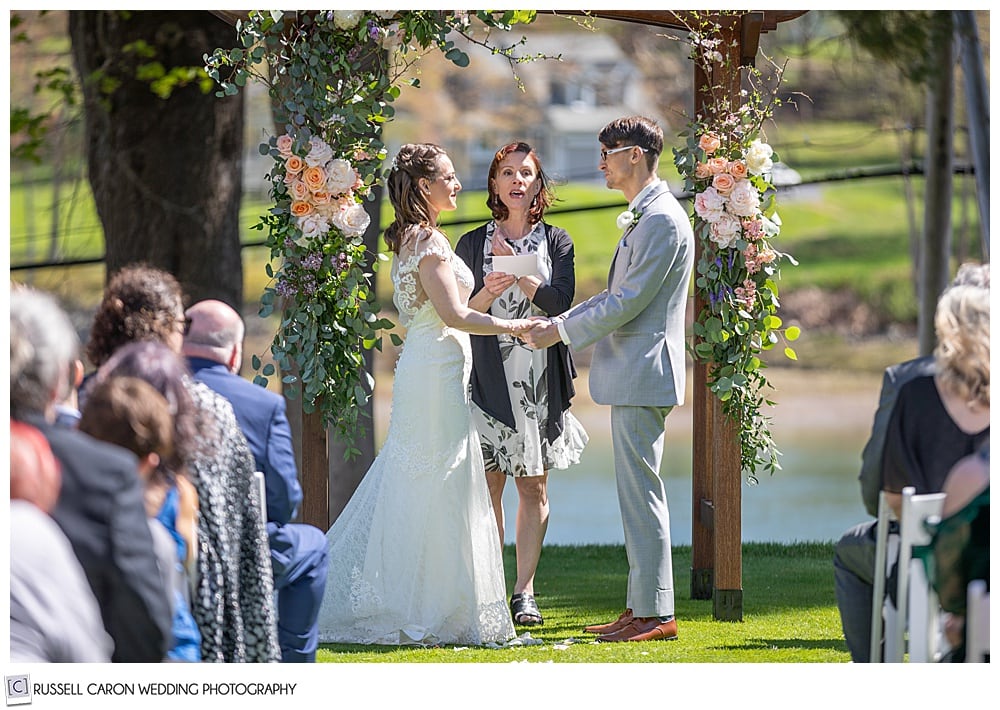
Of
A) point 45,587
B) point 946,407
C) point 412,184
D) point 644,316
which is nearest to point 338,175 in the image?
point 412,184

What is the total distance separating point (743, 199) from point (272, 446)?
196 centimetres

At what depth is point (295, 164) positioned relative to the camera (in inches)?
179

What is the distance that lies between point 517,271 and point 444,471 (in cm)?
75

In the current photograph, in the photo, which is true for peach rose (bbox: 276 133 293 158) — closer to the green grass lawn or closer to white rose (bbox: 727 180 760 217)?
white rose (bbox: 727 180 760 217)

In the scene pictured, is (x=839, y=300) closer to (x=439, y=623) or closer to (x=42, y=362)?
(x=439, y=623)

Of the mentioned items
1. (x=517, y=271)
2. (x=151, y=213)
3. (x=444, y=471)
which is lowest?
(x=444, y=471)

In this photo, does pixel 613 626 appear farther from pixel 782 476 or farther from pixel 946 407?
pixel 782 476

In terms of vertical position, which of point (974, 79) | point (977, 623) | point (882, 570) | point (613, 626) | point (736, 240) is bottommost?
point (613, 626)

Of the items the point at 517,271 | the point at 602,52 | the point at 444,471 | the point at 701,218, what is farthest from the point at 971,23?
the point at 602,52

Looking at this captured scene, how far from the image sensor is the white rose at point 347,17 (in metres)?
4.48

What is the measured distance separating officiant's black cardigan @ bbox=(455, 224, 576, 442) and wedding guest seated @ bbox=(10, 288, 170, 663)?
1.88m

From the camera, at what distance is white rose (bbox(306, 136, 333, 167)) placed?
4531mm

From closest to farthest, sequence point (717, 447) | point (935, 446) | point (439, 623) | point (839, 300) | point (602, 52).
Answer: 1. point (935, 446)
2. point (439, 623)
3. point (717, 447)
4. point (839, 300)
5. point (602, 52)

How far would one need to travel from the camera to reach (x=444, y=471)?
4523 mm
